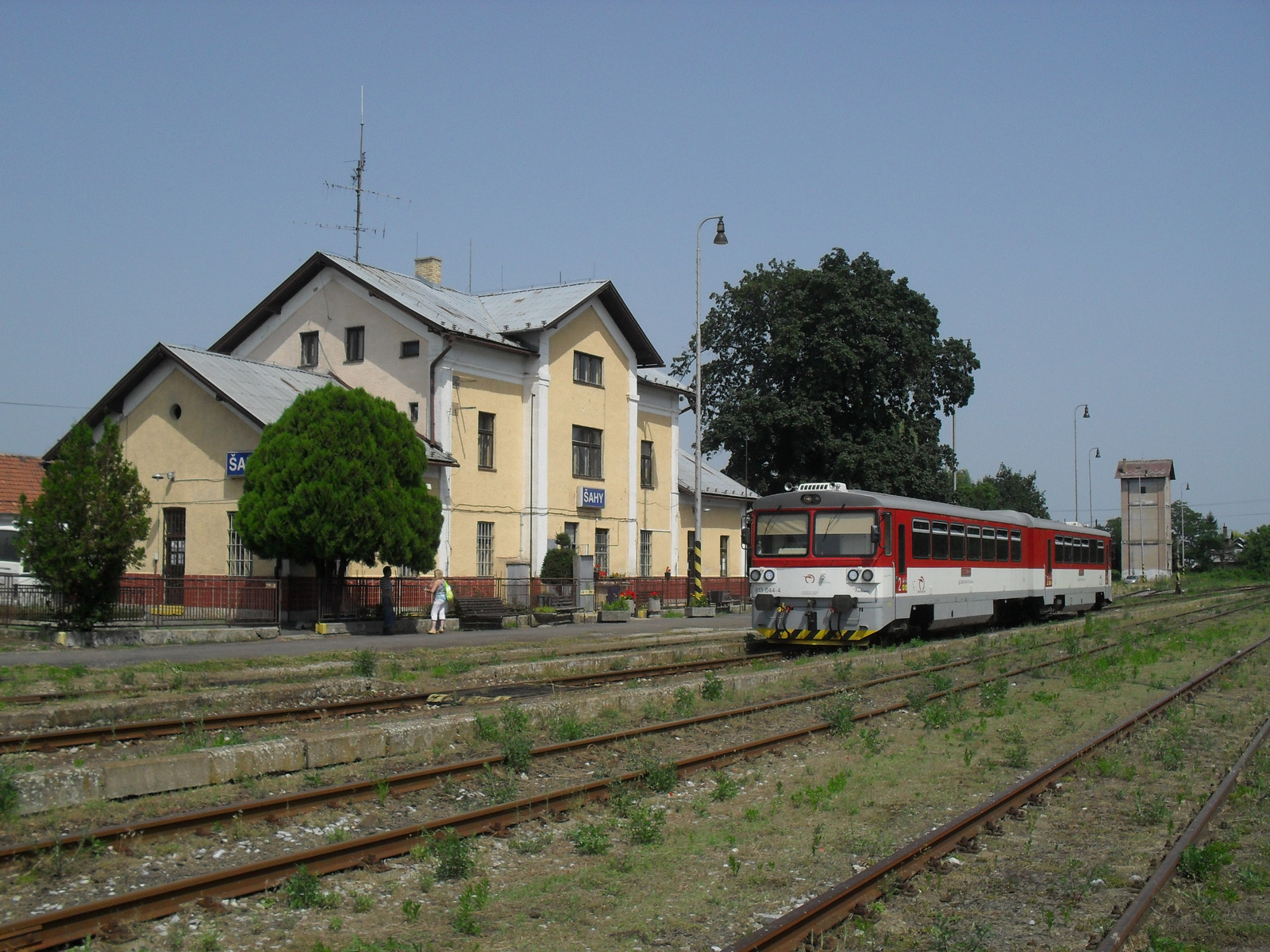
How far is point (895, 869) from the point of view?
721 cm

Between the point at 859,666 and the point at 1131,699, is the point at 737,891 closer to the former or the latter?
the point at 1131,699

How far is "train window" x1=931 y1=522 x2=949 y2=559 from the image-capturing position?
75.4 feet

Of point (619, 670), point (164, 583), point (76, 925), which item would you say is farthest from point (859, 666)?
point (164, 583)

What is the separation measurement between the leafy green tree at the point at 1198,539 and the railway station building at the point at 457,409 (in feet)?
323

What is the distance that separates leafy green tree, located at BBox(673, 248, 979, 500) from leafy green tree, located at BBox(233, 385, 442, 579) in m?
27.3

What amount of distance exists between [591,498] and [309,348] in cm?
1028

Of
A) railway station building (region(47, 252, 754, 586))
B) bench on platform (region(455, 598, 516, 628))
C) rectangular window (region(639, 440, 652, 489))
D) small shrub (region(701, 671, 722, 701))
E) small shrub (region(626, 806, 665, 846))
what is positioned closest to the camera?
small shrub (region(626, 806, 665, 846))

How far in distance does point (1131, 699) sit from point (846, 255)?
133ft

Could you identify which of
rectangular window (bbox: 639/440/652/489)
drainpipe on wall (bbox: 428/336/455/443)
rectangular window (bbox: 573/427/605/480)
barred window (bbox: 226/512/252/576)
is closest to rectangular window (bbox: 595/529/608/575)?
rectangular window (bbox: 573/427/605/480)

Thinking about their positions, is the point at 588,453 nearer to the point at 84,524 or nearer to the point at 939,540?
the point at 939,540

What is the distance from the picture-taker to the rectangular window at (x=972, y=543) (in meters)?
25.0

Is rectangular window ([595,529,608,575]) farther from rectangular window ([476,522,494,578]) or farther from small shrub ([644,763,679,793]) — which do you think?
small shrub ([644,763,679,793])

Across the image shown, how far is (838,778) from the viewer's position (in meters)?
10.2

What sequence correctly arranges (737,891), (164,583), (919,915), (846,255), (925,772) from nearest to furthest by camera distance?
(919,915) → (737,891) → (925,772) → (164,583) → (846,255)
